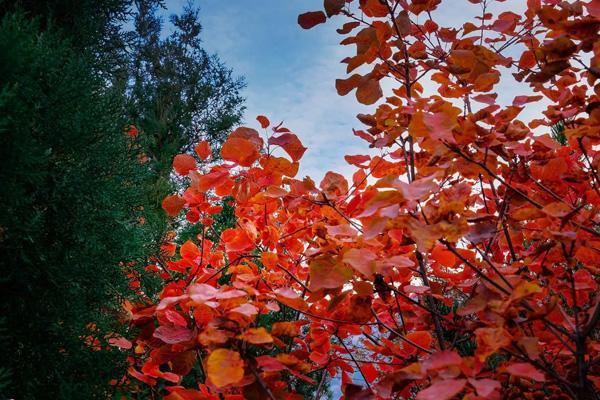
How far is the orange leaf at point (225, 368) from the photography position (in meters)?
0.79

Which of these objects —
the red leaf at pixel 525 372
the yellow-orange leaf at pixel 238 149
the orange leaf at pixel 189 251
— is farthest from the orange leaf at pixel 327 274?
the orange leaf at pixel 189 251

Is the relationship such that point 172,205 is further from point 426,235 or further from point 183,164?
point 426,235

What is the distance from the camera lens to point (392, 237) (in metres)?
1.19

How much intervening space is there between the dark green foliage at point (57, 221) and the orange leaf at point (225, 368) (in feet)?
3.03

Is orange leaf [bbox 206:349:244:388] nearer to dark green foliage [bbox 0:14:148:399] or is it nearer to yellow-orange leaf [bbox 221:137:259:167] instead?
yellow-orange leaf [bbox 221:137:259:167]

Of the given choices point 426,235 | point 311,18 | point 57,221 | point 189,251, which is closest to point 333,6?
point 311,18

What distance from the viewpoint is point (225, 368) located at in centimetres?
81

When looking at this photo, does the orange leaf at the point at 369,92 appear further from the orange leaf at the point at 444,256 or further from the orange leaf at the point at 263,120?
the orange leaf at the point at 444,256

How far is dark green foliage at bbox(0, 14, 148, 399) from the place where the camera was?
53.5 inches

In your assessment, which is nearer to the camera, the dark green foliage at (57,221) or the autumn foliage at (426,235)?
the autumn foliage at (426,235)

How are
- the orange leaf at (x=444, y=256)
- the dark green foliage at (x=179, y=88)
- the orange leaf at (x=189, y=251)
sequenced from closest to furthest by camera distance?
the orange leaf at (x=444, y=256), the orange leaf at (x=189, y=251), the dark green foliage at (x=179, y=88)

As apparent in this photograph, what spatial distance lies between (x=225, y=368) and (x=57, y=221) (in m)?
1.20

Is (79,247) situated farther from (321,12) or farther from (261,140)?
(321,12)

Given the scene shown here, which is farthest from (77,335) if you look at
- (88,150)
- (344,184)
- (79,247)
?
(344,184)
